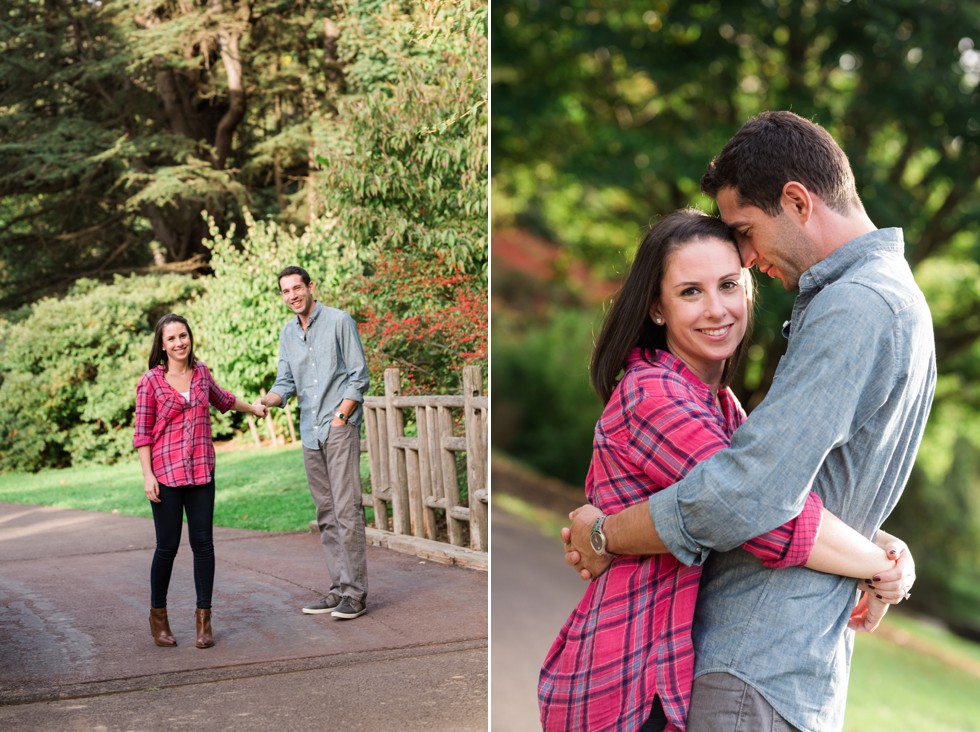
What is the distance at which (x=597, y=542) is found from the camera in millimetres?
1582

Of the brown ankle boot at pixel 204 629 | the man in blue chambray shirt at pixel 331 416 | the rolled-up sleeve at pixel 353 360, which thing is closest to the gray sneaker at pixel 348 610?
the man in blue chambray shirt at pixel 331 416

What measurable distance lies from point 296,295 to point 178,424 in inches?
18.5

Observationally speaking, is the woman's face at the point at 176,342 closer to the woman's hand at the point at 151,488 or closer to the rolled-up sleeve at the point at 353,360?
the woman's hand at the point at 151,488

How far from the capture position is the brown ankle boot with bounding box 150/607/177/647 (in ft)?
8.57

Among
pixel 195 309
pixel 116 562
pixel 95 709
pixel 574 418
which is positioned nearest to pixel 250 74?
pixel 195 309

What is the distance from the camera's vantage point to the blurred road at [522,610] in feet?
17.9

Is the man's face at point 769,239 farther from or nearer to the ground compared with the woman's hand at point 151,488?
farther from the ground

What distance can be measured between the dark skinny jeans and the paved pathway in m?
0.02

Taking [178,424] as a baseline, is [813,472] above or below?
above

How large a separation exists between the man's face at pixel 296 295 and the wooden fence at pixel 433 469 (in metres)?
0.32

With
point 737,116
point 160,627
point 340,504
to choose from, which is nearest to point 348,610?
point 340,504

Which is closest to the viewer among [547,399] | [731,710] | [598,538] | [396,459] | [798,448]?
[798,448]

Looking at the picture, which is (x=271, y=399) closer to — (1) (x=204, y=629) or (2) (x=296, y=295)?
(2) (x=296, y=295)

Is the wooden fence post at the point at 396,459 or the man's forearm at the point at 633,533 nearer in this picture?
the man's forearm at the point at 633,533
